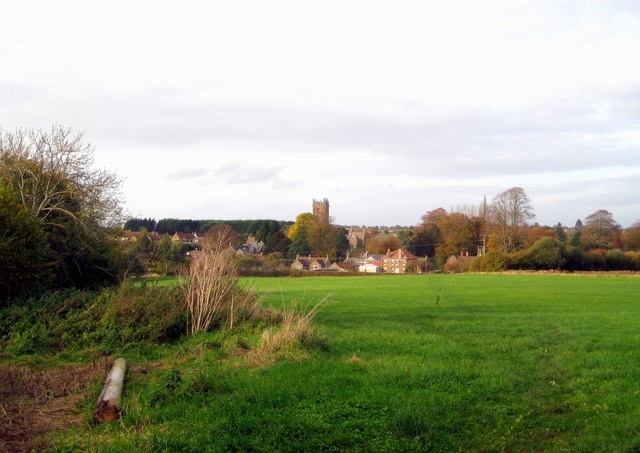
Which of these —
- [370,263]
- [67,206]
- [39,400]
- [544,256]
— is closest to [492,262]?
[544,256]

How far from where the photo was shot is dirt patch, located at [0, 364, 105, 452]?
7410 millimetres

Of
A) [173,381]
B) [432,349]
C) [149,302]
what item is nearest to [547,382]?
[432,349]

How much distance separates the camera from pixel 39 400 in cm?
930

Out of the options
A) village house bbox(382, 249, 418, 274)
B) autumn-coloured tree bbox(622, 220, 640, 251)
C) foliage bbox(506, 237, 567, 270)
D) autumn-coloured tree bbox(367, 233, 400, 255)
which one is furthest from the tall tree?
autumn-coloured tree bbox(367, 233, 400, 255)

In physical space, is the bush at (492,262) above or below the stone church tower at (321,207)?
below

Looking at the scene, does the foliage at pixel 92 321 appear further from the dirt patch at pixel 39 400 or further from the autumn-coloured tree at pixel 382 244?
the autumn-coloured tree at pixel 382 244

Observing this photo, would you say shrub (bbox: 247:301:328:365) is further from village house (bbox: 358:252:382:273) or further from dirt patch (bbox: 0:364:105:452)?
village house (bbox: 358:252:382:273)

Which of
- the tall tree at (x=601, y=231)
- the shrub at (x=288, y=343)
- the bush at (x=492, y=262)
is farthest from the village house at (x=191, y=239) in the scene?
the tall tree at (x=601, y=231)

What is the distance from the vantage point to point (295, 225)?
11988cm

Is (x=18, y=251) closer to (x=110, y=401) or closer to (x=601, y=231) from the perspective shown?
(x=110, y=401)

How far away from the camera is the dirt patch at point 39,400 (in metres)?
7.41

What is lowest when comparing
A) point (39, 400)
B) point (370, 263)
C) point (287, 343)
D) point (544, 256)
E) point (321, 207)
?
point (39, 400)

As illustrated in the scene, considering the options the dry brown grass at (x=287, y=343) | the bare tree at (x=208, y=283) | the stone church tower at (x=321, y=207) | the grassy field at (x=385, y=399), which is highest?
the stone church tower at (x=321, y=207)

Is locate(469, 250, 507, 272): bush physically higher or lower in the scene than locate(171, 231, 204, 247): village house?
lower
